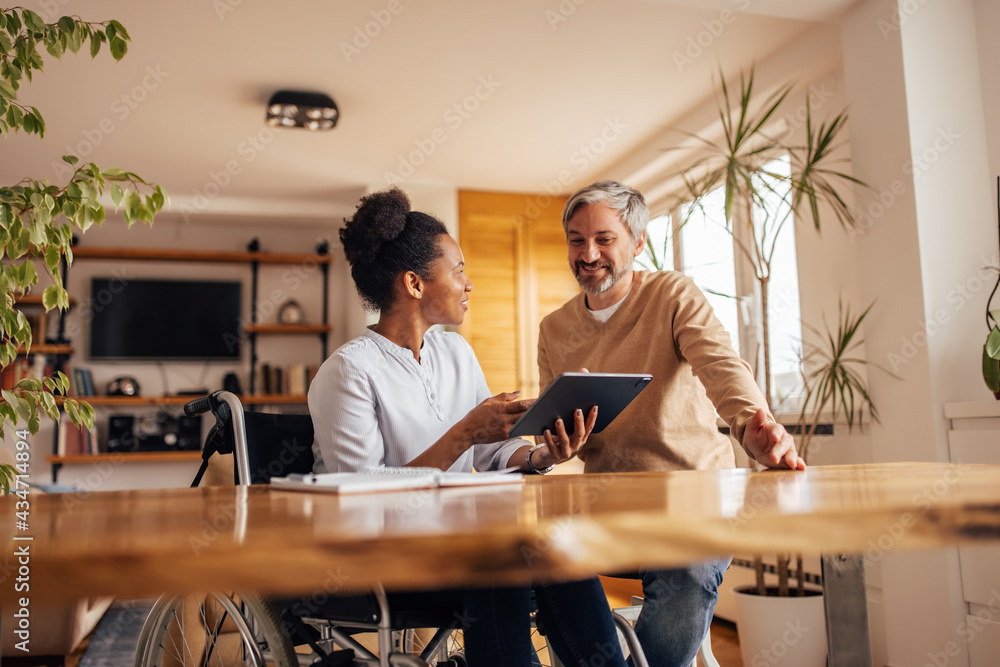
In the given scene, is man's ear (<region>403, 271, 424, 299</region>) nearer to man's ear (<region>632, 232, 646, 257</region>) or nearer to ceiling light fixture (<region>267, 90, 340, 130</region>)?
man's ear (<region>632, 232, 646, 257</region>)

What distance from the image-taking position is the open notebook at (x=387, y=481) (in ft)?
2.99

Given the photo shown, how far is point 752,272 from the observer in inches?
161

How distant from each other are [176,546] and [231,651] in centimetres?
193

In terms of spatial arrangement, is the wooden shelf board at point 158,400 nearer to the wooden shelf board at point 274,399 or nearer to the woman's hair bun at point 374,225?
the wooden shelf board at point 274,399

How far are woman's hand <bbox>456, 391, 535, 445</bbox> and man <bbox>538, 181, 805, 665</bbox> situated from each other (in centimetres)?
41

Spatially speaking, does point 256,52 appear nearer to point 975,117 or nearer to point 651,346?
point 651,346

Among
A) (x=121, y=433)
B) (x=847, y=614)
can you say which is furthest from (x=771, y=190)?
(x=121, y=433)

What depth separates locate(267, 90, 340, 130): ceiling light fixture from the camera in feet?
12.7

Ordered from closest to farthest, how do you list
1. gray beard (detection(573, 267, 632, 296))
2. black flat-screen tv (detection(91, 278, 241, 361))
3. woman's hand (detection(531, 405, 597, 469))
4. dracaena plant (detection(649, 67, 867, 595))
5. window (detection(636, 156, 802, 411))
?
woman's hand (detection(531, 405, 597, 469))
gray beard (detection(573, 267, 632, 296))
dracaena plant (detection(649, 67, 867, 595))
window (detection(636, 156, 802, 411))
black flat-screen tv (detection(91, 278, 241, 361))

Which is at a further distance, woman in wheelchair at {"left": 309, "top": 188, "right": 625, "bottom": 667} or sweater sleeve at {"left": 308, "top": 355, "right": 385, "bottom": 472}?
sweater sleeve at {"left": 308, "top": 355, "right": 385, "bottom": 472}

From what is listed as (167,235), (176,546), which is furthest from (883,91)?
(167,235)

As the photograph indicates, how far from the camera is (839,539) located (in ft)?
1.93

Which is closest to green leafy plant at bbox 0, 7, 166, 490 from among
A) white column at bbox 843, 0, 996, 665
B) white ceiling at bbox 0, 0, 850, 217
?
white ceiling at bbox 0, 0, 850, 217

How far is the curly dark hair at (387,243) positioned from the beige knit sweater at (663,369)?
49 centimetres
